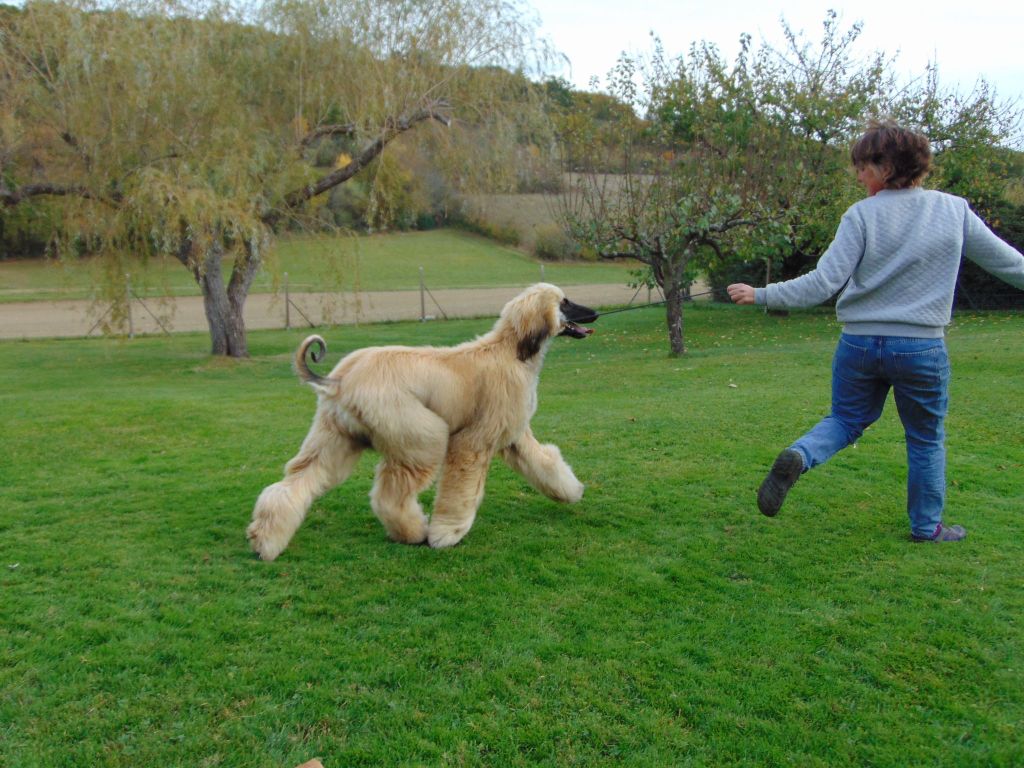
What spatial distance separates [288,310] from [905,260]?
2396cm

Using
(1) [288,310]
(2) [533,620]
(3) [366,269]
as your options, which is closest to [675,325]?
(2) [533,620]

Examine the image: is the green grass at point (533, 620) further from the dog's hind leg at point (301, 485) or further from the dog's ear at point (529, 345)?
the dog's ear at point (529, 345)

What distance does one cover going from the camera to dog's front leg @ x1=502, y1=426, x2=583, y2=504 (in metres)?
6.05

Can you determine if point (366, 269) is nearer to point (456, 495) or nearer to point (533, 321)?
point (533, 321)

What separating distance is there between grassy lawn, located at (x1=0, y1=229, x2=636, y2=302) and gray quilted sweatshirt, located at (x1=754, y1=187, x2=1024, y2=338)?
45.7 ft

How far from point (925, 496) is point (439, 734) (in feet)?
11.4

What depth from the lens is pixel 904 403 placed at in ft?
16.0

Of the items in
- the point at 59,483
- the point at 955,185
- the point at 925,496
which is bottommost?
the point at 59,483

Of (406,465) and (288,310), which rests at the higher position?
(406,465)

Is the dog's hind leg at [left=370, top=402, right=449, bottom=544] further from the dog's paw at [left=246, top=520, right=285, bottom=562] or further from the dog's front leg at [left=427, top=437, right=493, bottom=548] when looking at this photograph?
the dog's paw at [left=246, top=520, right=285, bottom=562]

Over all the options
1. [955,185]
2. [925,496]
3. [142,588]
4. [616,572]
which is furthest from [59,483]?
[955,185]

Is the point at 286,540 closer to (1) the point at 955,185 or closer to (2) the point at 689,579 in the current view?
(2) the point at 689,579

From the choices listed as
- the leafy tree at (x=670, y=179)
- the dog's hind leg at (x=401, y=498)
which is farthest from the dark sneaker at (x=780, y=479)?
the leafy tree at (x=670, y=179)

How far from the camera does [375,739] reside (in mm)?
3338
